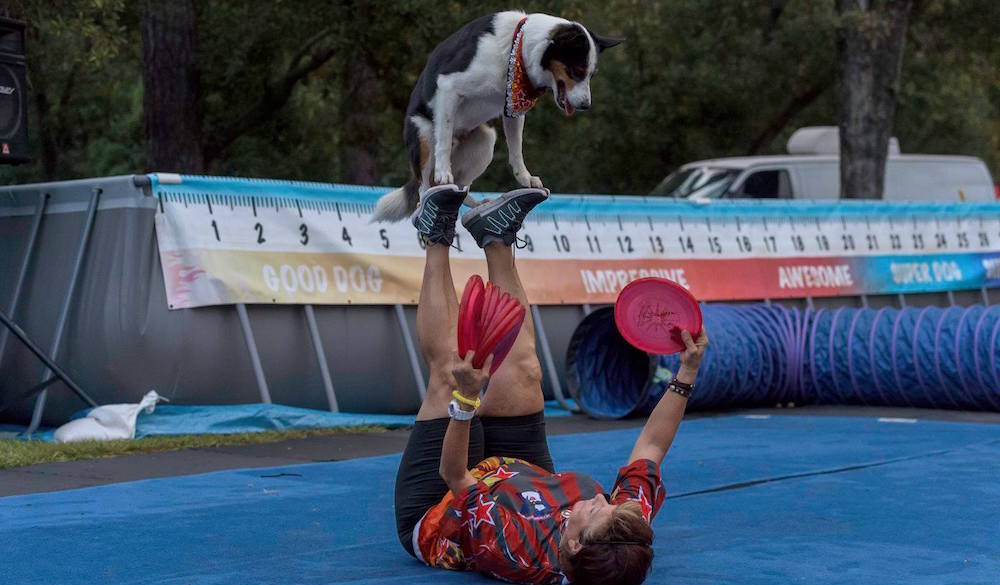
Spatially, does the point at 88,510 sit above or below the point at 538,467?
below

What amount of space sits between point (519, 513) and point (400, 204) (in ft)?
5.77

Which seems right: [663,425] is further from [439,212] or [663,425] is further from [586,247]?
[586,247]

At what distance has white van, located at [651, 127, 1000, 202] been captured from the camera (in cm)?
1755

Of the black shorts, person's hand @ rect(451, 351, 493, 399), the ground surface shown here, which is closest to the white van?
the ground surface

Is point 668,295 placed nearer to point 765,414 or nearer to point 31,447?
point 31,447

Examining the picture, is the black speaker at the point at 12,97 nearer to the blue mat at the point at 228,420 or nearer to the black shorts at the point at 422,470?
the blue mat at the point at 228,420

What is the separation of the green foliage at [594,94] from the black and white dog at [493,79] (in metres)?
10.3

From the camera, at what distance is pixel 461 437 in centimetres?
414

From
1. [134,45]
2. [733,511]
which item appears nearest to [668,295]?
[733,511]

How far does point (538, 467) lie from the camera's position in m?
4.70

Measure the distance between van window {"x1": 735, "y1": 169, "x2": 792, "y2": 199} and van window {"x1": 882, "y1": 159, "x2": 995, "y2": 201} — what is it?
2.55 metres

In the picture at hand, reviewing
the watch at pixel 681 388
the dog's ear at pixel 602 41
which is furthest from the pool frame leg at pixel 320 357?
the watch at pixel 681 388

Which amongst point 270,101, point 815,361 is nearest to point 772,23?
point 270,101

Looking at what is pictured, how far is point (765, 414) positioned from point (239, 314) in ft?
14.7
